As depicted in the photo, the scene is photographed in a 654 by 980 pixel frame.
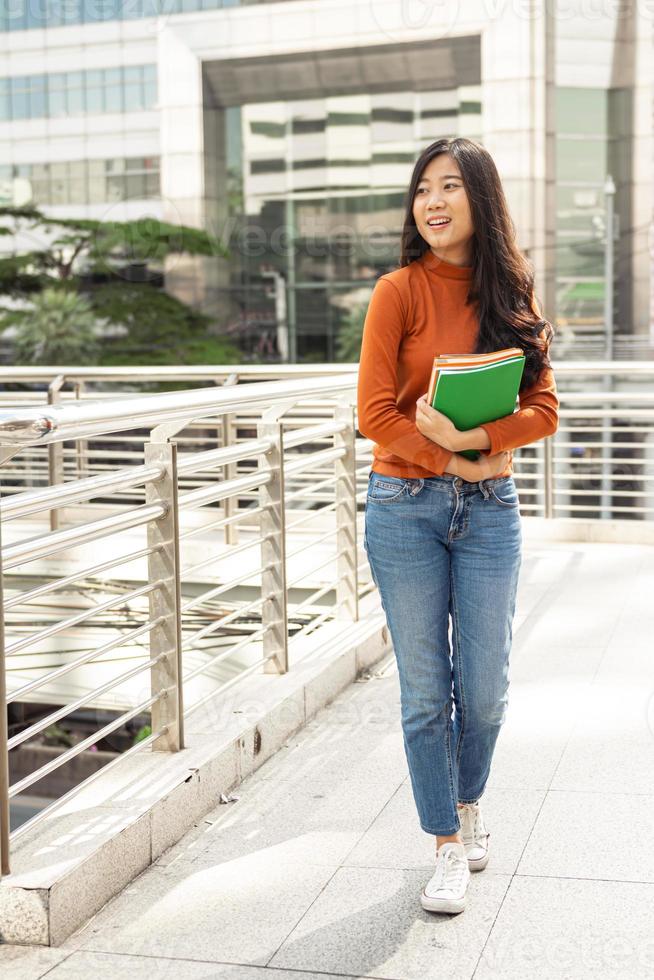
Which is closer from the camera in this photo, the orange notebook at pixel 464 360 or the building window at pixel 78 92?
the orange notebook at pixel 464 360

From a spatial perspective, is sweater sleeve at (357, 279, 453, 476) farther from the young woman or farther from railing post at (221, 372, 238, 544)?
railing post at (221, 372, 238, 544)

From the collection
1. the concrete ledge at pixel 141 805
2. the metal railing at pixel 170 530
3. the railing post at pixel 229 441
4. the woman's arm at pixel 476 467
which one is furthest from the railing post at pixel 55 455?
the woman's arm at pixel 476 467

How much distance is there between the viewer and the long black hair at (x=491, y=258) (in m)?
2.96

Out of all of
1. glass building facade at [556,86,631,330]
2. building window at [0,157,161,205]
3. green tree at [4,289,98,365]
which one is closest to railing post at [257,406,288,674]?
glass building facade at [556,86,631,330]

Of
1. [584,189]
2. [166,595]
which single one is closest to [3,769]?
[166,595]

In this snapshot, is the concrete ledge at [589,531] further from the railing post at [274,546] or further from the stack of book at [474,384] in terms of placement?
the stack of book at [474,384]

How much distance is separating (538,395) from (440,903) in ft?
4.13

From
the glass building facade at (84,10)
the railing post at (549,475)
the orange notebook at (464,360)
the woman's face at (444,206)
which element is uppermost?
the glass building facade at (84,10)

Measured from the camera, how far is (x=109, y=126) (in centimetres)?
3203

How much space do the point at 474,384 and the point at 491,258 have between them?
340 mm

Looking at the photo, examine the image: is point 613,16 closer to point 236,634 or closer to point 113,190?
point 113,190

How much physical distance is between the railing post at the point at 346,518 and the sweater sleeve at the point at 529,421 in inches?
96.9

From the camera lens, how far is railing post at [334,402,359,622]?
559 centimetres

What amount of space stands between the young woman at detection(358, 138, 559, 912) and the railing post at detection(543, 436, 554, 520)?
5.70m
